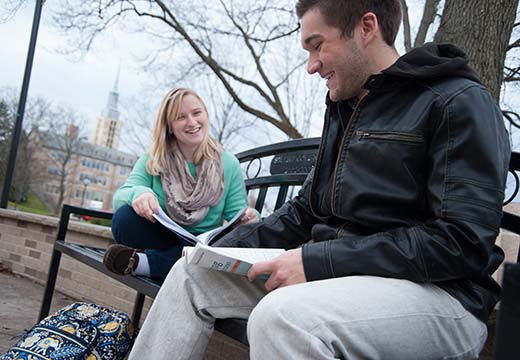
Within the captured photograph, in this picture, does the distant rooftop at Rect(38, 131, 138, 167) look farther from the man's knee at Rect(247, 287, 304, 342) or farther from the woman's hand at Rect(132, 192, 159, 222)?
the man's knee at Rect(247, 287, 304, 342)

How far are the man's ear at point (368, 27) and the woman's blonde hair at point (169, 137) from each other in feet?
4.12

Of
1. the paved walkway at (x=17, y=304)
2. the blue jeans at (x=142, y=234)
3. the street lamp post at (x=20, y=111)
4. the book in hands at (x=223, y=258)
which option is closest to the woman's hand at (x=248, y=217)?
the blue jeans at (x=142, y=234)

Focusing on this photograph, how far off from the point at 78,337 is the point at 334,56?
141cm

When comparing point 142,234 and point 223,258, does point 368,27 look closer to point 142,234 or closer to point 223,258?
point 223,258

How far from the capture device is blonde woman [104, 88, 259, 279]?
240 centimetres

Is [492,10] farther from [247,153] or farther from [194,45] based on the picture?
[194,45]

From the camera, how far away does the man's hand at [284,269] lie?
133cm

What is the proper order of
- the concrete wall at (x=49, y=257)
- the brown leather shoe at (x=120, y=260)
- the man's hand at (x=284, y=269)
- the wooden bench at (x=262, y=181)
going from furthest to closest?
the concrete wall at (x=49, y=257) < the wooden bench at (x=262, y=181) < the brown leather shoe at (x=120, y=260) < the man's hand at (x=284, y=269)

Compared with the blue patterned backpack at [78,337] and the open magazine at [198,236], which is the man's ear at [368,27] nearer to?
the open magazine at [198,236]

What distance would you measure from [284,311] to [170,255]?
1.24 meters

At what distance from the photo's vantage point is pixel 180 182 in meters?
2.62

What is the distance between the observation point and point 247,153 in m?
3.07

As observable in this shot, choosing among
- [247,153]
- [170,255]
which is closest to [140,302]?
[170,255]

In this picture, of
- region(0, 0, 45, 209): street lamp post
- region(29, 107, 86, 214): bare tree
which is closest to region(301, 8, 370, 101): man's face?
region(0, 0, 45, 209): street lamp post
